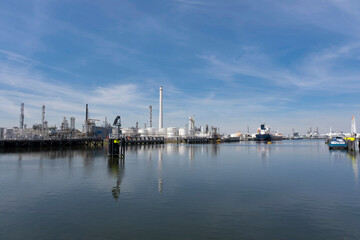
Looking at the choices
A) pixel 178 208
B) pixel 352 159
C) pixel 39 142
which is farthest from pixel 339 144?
pixel 39 142

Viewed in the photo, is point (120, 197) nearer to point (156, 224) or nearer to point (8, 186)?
point (156, 224)

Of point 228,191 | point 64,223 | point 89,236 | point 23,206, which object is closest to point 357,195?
point 228,191

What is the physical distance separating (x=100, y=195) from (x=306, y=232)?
16.6m

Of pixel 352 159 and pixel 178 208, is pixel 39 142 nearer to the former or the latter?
pixel 178 208

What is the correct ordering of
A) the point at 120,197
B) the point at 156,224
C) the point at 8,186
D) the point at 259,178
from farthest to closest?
1. the point at 259,178
2. the point at 8,186
3. the point at 120,197
4. the point at 156,224

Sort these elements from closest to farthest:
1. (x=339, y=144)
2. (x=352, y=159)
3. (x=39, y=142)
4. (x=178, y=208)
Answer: (x=178, y=208) → (x=352, y=159) → (x=339, y=144) → (x=39, y=142)

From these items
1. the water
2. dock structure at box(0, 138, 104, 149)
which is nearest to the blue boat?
the water

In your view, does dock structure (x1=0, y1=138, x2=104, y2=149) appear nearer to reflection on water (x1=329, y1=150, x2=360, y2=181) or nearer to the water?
the water

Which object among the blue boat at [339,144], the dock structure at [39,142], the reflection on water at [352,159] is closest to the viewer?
the reflection on water at [352,159]

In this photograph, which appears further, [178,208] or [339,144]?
[339,144]

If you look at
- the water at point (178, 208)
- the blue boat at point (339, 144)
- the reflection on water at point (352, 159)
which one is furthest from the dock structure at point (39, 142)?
the blue boat at point (339, 144)

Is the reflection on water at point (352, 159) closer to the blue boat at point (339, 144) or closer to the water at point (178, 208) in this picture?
the water at point (178, 208)

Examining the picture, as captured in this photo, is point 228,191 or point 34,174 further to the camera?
point 34,174

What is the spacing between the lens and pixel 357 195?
22.7 metres
